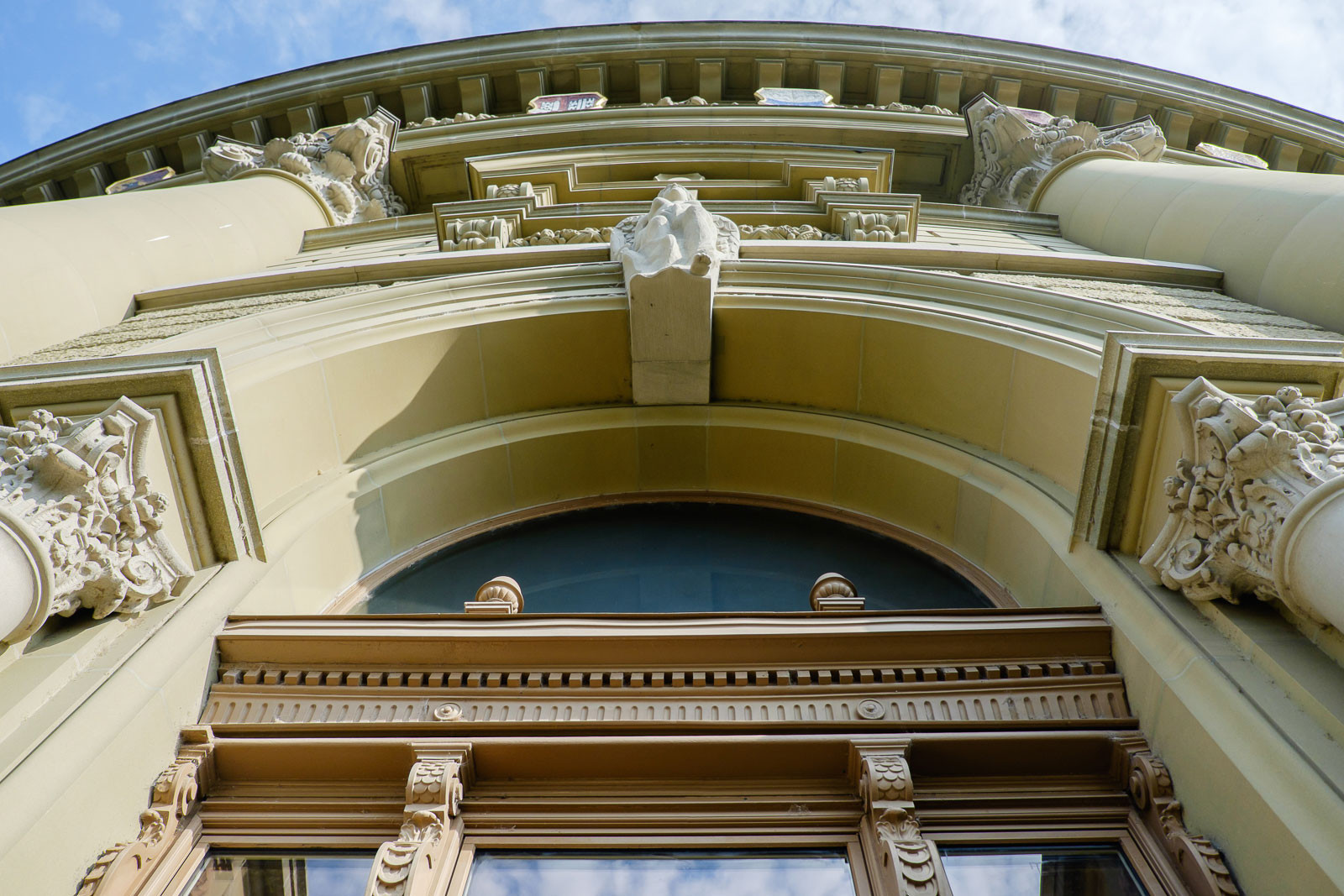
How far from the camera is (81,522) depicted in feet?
12.3

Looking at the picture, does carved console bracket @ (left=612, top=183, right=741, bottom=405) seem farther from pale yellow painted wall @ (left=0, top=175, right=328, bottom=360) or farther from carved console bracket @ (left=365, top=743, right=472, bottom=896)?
pale yellow painted wall @ (left=0, top=175, right=328, bottom=360)

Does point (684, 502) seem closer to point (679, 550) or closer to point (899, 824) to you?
point (679, 550)

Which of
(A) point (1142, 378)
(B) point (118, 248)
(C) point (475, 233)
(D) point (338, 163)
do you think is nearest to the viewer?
(A) point (1142, 378)

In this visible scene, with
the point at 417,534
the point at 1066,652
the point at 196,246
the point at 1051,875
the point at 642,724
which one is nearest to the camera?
the point at 1051,875

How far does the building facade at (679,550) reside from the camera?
3.46m

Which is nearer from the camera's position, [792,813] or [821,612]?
[792,813]

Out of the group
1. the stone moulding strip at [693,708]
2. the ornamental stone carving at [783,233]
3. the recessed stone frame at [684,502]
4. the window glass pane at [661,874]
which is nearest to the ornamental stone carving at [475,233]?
the ornamental stone carving at [783,233]

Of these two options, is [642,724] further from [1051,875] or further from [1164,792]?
[1164,792]

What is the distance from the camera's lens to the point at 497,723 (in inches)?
154

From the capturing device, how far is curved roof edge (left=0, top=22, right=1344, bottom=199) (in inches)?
638

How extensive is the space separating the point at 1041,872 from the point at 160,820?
3.32 m

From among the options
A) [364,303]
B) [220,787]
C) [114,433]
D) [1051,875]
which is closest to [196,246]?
[364,303]

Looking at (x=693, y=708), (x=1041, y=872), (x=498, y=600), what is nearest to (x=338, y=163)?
(x=498, y=600)

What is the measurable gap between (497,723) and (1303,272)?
6.29 metres
